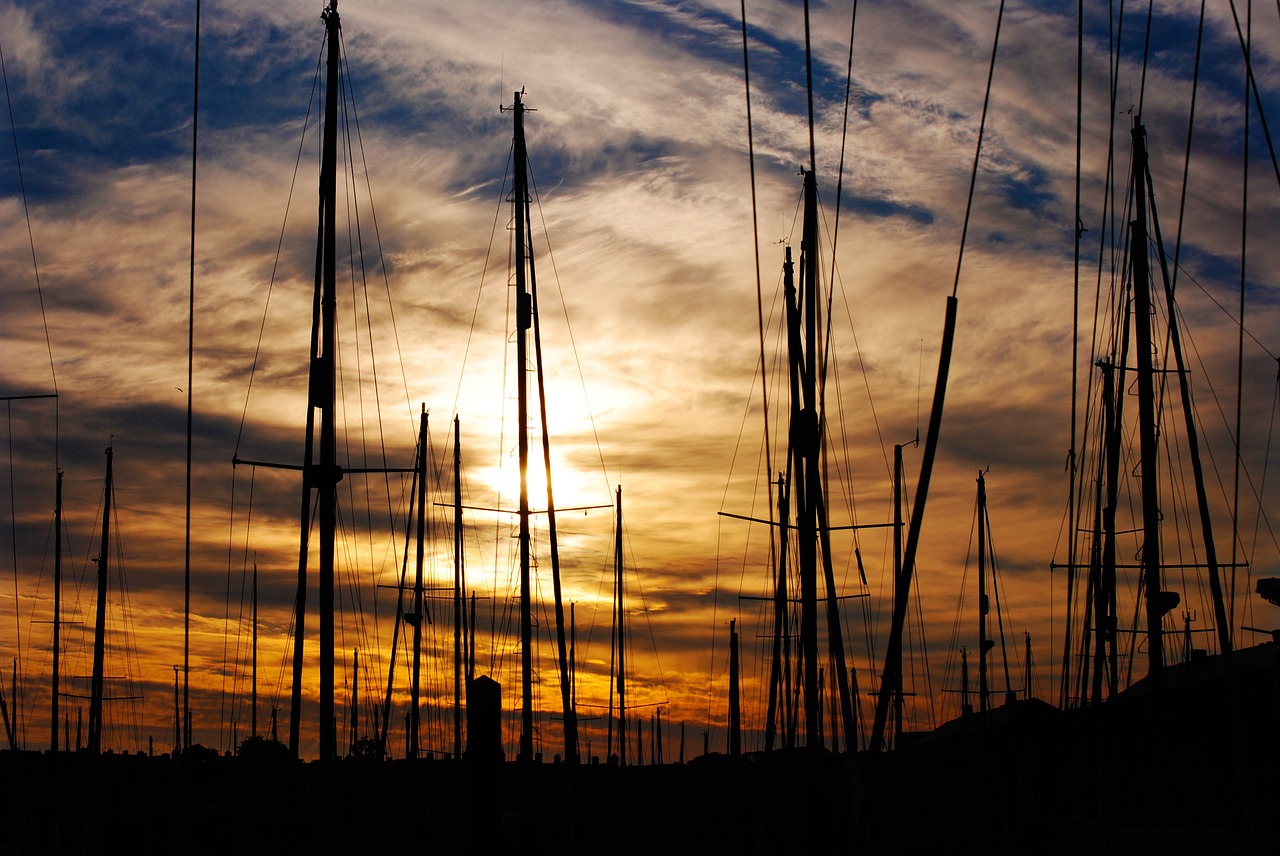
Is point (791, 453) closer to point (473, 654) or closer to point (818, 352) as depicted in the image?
point (818, 352)

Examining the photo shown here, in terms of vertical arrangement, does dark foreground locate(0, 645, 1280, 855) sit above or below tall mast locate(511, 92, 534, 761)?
below

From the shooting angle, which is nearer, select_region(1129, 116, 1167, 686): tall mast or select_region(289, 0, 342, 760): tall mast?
select_region(289, 0, 342, 760): tall mast

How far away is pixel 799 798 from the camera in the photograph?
86.0 feet

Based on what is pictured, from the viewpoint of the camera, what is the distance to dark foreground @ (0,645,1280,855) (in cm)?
1867

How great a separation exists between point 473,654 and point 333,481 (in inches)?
786

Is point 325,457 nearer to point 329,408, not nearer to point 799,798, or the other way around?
point 329,408

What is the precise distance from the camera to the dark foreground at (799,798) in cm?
1867

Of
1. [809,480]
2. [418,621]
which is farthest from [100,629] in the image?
[809,480]

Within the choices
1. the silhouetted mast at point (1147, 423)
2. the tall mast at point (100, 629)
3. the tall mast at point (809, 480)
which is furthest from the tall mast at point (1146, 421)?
the tall mast at point (100, 629)

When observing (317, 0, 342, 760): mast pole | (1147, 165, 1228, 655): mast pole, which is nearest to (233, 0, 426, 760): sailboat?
(317, 0, 342, 760): mast pole

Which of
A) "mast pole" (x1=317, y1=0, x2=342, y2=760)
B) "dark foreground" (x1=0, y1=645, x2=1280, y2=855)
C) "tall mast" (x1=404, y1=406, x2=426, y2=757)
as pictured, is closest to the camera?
"dark foreground" (x1=0, y1=645, x2=1280, y2=855)

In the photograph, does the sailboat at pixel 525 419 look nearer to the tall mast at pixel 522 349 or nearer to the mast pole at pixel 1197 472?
the tall mast at pixel 522 349

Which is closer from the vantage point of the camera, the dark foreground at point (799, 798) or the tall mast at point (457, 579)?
the dark foreground at point (799, 798)

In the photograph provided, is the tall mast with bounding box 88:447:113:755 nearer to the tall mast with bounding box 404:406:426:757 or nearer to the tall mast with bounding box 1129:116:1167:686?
the tall mast with bounding box 404:406:426:757
